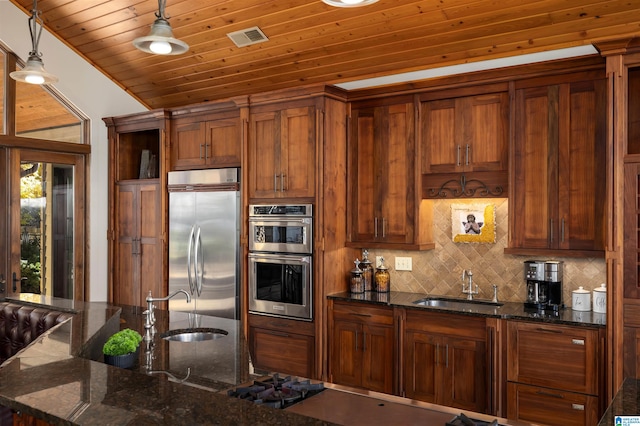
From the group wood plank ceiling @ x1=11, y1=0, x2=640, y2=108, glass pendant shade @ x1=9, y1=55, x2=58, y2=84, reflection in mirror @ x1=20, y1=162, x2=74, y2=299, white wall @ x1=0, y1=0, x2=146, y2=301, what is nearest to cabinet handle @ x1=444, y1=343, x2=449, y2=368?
wood plank ceiling @ x1=11, y1=0, x2=640, y2=108

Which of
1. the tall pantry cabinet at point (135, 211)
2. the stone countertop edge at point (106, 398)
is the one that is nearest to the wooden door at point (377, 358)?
the tall pantry cabinet at point (135, 211)

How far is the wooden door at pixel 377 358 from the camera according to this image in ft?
14.3

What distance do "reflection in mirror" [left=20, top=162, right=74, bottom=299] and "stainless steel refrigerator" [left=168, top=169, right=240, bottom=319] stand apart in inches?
50.4

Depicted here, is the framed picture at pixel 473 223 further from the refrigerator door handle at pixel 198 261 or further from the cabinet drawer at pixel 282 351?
the refrigerator door handle at pixel 198 261

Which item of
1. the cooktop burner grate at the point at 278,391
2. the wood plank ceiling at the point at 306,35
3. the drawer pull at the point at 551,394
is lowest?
the drawer pull at the point at 551,394

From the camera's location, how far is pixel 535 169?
13.4 feet

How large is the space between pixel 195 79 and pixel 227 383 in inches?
160

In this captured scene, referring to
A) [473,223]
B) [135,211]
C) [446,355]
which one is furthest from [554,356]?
[135,211]

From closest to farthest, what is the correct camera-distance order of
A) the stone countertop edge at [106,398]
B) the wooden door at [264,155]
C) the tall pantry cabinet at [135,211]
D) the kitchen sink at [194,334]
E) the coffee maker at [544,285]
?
the stone countertop edge at [106,398] → the kitchen sink at [194,334] → the coffee maker at [544,285] → the wooden door at [264,155] → the tall pantry cabinet at [135,211]

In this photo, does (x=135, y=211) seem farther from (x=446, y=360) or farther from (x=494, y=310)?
(x=494, y=310)

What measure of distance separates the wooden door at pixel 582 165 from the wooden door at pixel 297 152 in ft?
6.19

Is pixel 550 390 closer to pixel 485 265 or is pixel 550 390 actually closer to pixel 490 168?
pixel 485 265

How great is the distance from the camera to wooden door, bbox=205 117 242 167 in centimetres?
532

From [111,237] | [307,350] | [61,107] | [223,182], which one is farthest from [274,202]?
[61,107]
